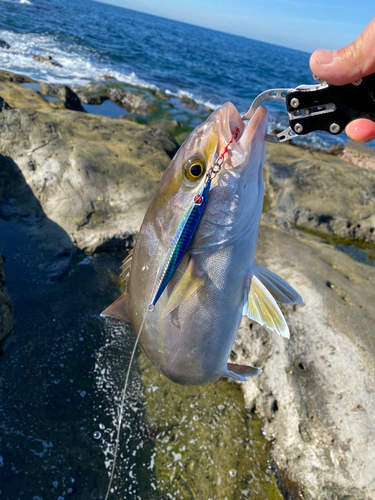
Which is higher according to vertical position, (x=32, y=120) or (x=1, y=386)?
(x=32, y=120)

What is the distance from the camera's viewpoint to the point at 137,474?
3428mm

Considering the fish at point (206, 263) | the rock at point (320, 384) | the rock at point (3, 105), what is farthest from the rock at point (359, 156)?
the fish at point (206, 263)

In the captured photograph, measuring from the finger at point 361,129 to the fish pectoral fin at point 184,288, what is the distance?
46.9 inches

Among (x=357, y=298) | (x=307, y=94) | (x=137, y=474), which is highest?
(x=307, y=94)

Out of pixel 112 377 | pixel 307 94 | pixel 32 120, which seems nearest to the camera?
pixel 307 94

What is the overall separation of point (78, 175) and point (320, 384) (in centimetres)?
528

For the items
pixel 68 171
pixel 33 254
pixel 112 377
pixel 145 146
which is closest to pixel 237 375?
pixel 112 377

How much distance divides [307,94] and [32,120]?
22.2 ft

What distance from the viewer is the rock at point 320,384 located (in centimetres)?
328

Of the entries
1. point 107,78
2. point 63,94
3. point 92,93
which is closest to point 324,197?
point 63,94

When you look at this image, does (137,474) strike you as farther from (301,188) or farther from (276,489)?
(301,188)

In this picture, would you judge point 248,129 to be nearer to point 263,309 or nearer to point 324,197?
point 263,309

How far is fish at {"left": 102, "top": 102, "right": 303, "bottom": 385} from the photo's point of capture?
5.77 feet

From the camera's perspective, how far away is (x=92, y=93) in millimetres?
16469
